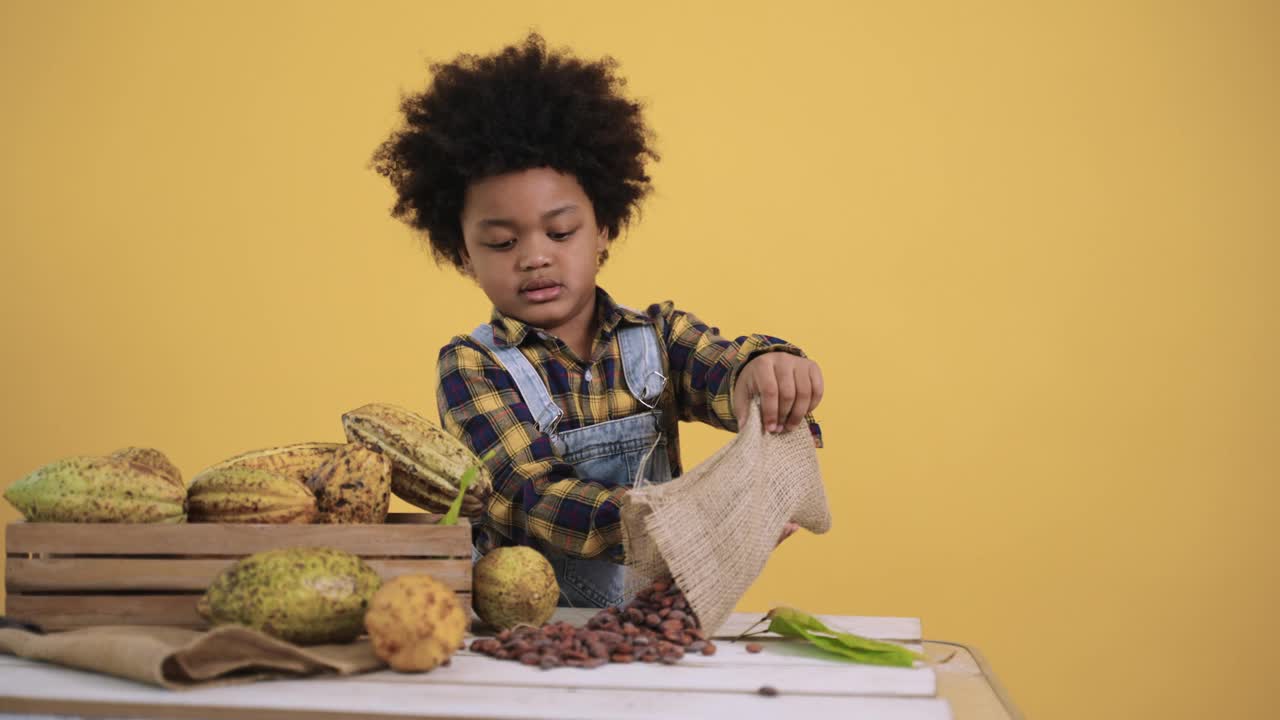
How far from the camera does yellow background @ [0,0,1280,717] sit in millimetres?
3451

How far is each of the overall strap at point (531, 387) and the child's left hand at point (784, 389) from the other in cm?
38

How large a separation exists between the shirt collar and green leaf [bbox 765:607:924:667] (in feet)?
2.62

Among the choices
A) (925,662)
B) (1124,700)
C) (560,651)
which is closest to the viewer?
(560,651)

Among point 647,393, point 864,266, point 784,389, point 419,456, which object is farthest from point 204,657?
point 864,266

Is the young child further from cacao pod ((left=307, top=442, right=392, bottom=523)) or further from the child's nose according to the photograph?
cacao pod ((left=307, top=442, right=392, bottom=523))

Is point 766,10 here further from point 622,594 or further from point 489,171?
point 622,594

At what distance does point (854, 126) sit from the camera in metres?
3.59

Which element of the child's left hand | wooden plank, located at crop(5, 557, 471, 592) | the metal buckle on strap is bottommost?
wooden plank, located at crop(5, 557, 471, 592)

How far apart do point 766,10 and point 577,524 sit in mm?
2154

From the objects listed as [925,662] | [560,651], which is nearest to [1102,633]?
[925,662]

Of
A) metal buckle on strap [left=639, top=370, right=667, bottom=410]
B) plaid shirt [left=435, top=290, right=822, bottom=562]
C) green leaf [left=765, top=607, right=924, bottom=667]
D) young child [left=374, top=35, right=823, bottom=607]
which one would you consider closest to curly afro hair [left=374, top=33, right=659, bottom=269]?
young child [left=374, top=35, right=823, bottom=607]

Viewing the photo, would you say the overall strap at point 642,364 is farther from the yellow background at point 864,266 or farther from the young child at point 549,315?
the yellow background at point 864,266

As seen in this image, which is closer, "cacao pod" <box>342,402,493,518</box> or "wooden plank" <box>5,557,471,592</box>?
"wooden plank" <box>5,557,471,592</box>

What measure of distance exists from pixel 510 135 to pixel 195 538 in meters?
1.01
